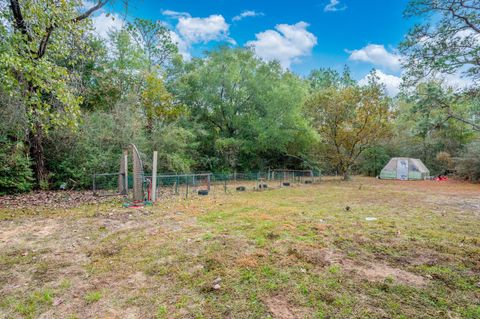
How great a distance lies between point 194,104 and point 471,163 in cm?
1813

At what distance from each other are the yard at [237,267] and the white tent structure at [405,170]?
14398 mm

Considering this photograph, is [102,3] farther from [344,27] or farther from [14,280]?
[344,27]

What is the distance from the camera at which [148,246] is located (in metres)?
3.78

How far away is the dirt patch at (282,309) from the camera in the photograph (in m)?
2.12

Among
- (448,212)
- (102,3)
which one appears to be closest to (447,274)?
(448,212)

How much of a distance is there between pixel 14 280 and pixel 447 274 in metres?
5.00

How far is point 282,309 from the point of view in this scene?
2225 mm

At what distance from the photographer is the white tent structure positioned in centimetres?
1798

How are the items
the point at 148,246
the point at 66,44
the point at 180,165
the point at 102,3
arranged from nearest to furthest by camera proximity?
the point at 148,246 < the point at 66,44 < the point at 102,3 < the point at 180,165

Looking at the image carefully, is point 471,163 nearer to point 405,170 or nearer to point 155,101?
point 405,170

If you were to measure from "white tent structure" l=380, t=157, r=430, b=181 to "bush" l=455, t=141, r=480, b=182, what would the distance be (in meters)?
2.13

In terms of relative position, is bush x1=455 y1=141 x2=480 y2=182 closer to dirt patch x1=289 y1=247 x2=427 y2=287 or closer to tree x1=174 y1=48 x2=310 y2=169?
tree x1=174 y1=48 x2=310 y2=169

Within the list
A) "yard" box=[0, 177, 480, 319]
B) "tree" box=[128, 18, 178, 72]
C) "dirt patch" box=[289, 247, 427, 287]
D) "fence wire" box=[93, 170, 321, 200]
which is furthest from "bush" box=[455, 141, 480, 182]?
"tree" box=[128, 18, 178, 72]

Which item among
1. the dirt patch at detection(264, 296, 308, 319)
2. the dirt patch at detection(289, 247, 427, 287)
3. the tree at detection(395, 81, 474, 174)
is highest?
the tree at detection(395, 81, 474, 174)
